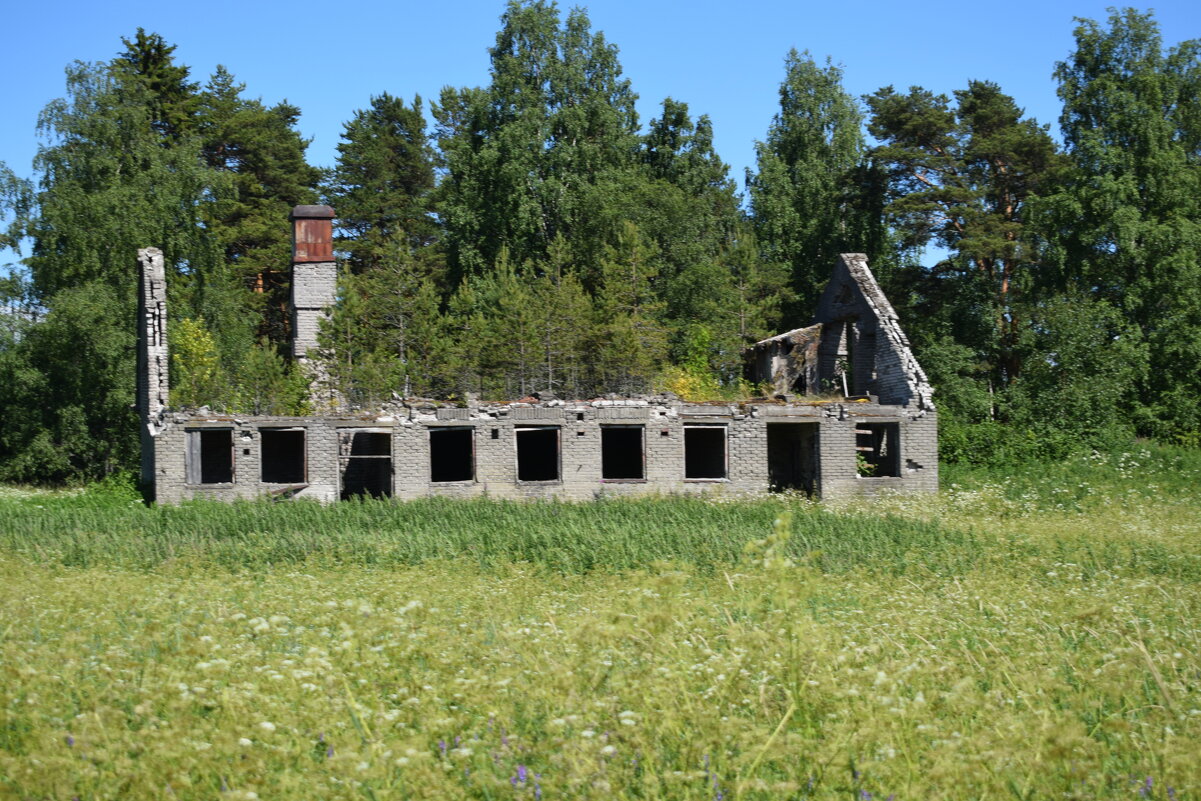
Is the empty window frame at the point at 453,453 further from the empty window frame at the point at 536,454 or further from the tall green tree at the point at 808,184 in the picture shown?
the tall green tree at the point at 808,184

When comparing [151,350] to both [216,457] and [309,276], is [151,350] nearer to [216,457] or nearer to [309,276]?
[216,457]

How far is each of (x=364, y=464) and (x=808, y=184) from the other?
78.6ft

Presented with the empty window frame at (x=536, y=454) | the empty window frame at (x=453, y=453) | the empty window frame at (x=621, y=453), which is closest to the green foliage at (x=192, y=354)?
the empty window frame at (x=453, y=453)

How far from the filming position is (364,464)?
27219 mm

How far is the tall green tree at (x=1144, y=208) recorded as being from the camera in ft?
109

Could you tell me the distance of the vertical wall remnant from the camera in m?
26.5

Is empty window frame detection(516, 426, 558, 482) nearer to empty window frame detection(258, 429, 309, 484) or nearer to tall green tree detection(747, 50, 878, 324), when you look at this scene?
empty window frame detection(258, 429, 309, 484)

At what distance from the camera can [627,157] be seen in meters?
42.3

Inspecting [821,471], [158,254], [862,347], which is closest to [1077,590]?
[821,471]

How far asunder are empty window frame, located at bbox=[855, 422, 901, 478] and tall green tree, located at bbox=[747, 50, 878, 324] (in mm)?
12822

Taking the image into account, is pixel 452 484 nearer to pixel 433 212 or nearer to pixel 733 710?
pixel 733 710

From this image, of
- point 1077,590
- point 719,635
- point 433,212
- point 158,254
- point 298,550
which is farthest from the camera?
point 433,212

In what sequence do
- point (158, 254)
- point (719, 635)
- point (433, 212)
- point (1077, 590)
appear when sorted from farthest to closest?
point (433, 212) → point (158, 254) → point (1077, 590) → point (719, 635)

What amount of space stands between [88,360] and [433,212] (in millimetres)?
18954
